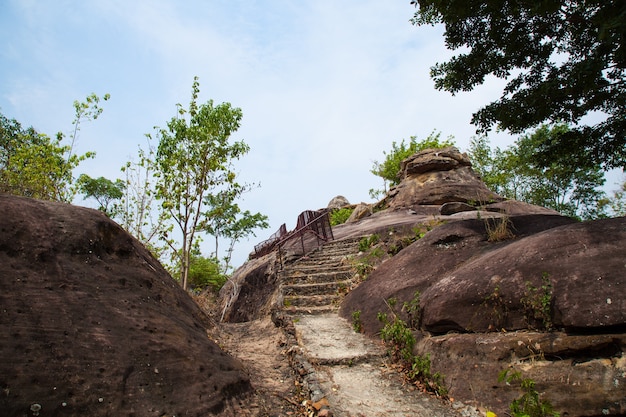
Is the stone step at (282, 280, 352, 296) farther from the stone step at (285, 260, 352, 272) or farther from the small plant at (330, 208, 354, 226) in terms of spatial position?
the small plant at (330, 208, 354, 226)

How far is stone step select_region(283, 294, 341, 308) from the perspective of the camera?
768 cm

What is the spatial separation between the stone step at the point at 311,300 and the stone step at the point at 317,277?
0.86 meters

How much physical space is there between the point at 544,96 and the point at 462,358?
5604 mm

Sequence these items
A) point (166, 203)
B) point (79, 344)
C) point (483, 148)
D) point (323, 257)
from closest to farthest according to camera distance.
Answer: point (79, 344)
point (323, 257)
point (166, 203)
point (483, 148)

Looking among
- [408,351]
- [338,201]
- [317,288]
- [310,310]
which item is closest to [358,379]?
[408,351]

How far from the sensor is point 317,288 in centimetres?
824

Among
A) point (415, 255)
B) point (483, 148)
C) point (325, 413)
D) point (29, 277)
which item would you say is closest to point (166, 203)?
point (415, 255)

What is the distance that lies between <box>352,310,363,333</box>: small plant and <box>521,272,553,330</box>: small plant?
2.81 metres

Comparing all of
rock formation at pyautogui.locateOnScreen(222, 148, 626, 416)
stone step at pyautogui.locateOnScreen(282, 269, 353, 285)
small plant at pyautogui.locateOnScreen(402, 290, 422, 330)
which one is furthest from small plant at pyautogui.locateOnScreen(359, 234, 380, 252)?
small plant at pyautogui.locateOnScreen(402, 290, 422, 330)

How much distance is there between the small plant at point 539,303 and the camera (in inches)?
141

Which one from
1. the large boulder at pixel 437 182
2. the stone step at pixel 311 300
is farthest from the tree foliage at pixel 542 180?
the stone step at pixel 311 300

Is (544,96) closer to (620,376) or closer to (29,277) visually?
(620,376)

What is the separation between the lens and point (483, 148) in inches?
1423

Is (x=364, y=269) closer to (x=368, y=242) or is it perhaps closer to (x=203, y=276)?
(x=368, y=242)
